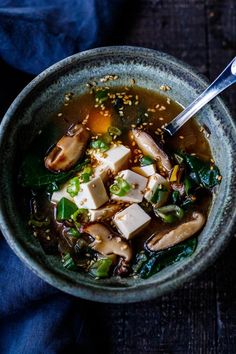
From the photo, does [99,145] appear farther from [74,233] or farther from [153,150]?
[74,233]

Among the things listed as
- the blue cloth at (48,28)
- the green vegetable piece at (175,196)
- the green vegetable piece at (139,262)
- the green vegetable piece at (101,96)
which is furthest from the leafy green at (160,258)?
the blue cloth at (48,28)

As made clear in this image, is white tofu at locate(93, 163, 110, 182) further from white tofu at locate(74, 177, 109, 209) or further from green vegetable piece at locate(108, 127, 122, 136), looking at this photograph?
green vegetable piece at locate(108, 127, 122, 136)

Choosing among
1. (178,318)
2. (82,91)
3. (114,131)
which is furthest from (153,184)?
(178,318)

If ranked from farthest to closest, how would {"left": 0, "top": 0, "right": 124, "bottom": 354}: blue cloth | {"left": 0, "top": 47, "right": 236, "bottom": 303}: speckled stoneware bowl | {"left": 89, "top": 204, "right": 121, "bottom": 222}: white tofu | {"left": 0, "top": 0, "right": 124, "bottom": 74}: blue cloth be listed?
{"left": 0, "top": 0, "right": 124, "bottom": 74}: blue cloth, {"left": 0, "top": 0, "right": 124, "bottom": 354}: blue cloth, {"left": 89, "top": 204, "right": 121, "bottom": 222}: white tofu, {"left": 0, "top": 47, "right": 236, "bottom": 303}: speckled stoneware bowl

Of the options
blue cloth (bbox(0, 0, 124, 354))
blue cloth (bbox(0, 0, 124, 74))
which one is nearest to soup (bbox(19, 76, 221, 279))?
blue cloth (bbox(0, 0, 124, 354))

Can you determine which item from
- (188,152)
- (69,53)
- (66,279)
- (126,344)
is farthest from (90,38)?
(126,344)
